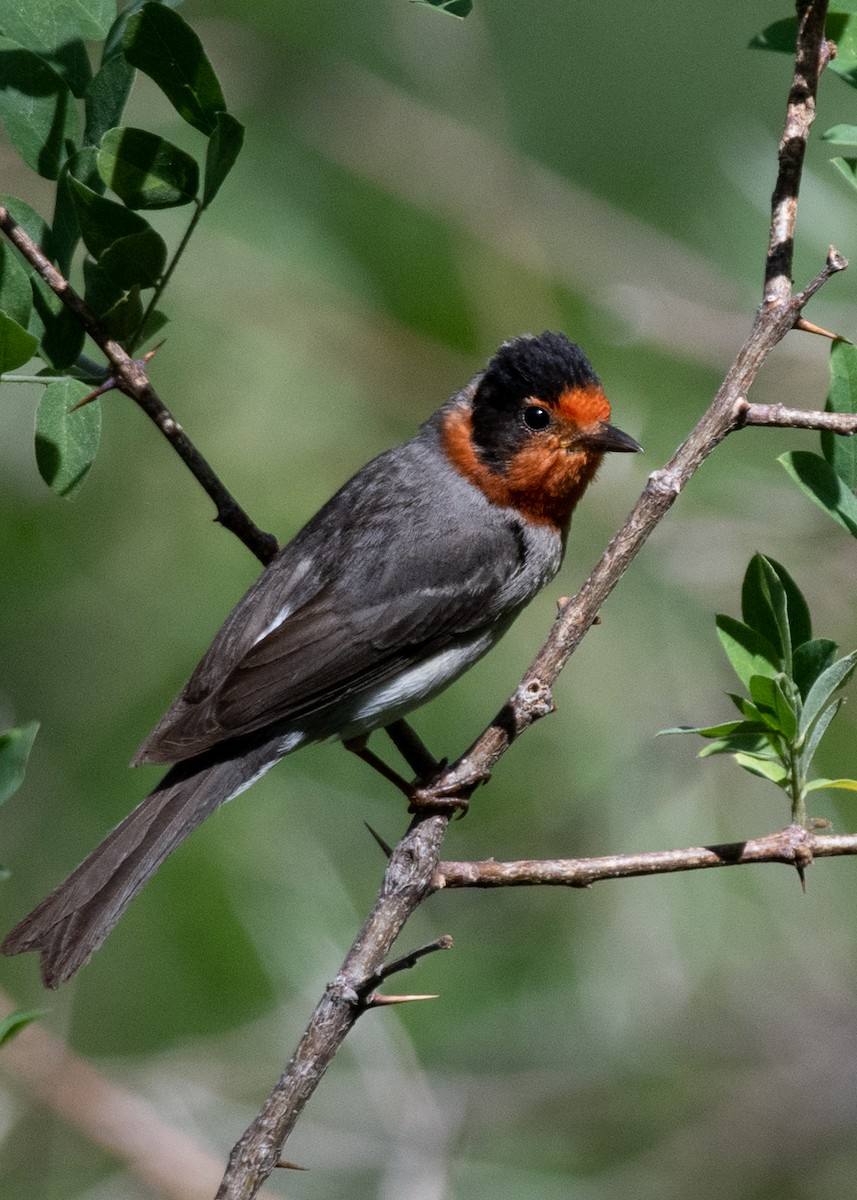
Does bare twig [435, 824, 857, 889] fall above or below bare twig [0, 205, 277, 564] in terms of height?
below

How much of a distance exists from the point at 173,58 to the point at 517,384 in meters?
1.86

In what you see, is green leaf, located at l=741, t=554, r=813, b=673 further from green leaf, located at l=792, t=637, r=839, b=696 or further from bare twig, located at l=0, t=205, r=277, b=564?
bare twig, located at l=0, t=205, r=277, b=564

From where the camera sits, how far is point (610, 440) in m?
3.89

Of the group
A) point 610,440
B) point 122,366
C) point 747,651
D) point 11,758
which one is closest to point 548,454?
point 610,440

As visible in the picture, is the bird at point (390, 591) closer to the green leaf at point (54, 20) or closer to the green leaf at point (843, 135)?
the green leaf at point (843, 135)

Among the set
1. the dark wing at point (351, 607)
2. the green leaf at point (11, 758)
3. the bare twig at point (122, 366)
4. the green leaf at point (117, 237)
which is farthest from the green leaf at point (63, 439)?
the dark wing at point (351, 607)

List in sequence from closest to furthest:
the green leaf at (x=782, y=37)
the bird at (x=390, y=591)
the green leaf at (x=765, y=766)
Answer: the green leaf at (x=765, y=766) → the green leaf at (x=782, y=37) → the bird at (x=390, y=591)

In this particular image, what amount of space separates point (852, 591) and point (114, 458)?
290 centimetres

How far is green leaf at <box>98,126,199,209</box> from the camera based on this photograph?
8.06 feet

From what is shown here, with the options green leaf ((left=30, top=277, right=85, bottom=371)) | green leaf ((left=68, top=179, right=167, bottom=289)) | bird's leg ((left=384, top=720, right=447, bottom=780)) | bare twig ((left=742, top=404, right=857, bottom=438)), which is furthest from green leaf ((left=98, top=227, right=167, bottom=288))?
bird's leg ((left=384, top=720, right=447, bottom=780))

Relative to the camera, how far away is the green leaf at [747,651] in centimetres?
239

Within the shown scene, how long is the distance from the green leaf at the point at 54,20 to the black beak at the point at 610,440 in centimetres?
181

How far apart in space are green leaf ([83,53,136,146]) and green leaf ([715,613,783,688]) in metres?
1.42

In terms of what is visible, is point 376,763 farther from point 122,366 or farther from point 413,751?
point 122,366
